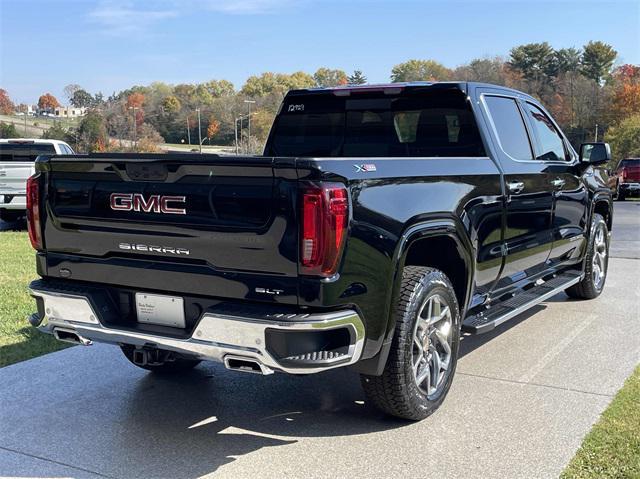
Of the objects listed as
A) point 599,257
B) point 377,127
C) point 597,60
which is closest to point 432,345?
point 377,127

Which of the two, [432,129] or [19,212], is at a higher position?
[432,129]

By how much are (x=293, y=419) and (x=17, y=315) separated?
3506 mm

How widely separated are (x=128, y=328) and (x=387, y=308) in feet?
4.42

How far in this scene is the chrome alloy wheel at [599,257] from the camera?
23.4 ft

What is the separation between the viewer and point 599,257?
24.0 feet

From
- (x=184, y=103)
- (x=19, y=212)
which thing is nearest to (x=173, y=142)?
(x=184, y=103)

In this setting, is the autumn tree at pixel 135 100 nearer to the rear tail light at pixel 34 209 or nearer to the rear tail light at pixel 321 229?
the rear tail light at pixel 34 209

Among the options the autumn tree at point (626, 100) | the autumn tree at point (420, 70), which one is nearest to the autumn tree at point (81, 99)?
the autumn tree at point (420, 70)

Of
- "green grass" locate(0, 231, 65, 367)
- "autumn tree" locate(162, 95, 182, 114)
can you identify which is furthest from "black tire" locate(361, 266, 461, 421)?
"autumn tree" locate(162, 95, 182, 114)

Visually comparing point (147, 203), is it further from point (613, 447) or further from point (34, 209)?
point (613, 447)

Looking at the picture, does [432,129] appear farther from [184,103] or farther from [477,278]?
[184,103]

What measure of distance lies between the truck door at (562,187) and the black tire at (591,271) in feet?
0.94

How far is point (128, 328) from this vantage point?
3.57 m

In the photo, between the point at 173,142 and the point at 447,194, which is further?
the point at 173,142
